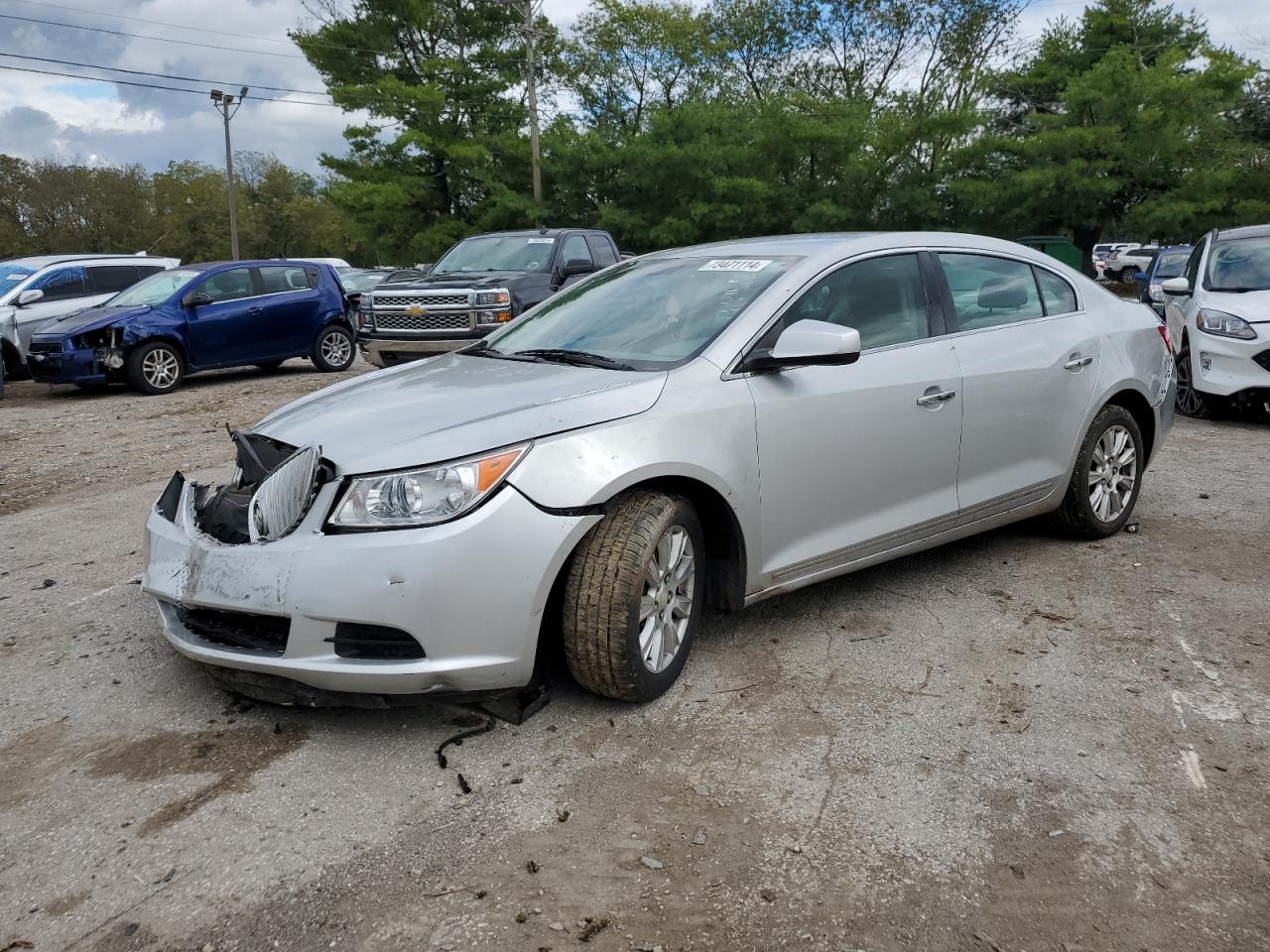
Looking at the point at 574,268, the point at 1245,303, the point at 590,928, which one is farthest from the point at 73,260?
the point at 590,928

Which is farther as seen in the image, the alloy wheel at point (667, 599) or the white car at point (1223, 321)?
the white car at point (1223, 321)

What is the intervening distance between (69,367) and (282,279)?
9.57ft

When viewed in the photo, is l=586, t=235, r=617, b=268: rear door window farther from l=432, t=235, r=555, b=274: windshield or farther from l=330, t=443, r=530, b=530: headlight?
l=330, t=443, r=530, b=530: headlight

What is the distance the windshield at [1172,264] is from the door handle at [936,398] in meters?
15.2

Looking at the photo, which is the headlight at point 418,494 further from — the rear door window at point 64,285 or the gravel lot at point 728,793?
the rear door window at point 64,285

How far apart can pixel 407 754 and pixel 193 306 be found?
11495 mm

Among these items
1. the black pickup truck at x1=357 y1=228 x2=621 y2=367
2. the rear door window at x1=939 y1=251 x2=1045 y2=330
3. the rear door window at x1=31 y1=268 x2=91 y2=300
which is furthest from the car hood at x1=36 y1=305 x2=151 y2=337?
the rear door window at x1=939 y1=251 x2=1045 y2=330

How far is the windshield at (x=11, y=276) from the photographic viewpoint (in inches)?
603

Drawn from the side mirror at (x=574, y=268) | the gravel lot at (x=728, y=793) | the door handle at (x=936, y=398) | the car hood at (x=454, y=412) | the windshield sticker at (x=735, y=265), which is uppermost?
the side mirror at (x=574, y=268)

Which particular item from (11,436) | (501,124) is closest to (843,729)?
(11,436)

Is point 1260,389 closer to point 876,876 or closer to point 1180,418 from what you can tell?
point 1180,418

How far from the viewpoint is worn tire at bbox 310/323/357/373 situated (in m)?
14.5

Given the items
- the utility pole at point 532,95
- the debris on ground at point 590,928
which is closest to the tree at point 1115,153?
the utility pole at point 532,95

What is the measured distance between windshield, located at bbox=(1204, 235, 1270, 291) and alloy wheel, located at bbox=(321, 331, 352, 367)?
1080cm
